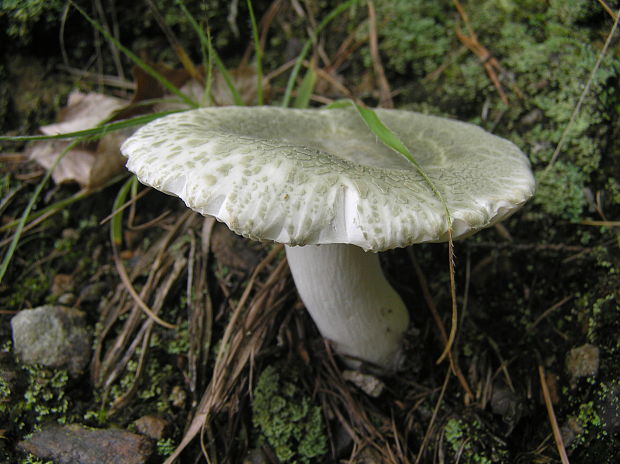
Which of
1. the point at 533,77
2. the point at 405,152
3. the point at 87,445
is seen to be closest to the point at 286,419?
the point at 87,445

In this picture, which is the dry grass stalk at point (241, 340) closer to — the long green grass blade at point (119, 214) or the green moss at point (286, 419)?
the green moss at point (286, 419)

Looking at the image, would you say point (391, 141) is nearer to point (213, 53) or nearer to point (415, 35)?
point (213, 53)

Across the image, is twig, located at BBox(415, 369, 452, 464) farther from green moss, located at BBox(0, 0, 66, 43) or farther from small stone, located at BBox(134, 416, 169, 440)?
green moss, located at BBox(0, 0, 66, 43)

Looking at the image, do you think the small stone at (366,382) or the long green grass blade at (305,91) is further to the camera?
the long green grass blade at (305,91)

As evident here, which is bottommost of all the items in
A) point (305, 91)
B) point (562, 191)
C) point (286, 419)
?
point (286, 419)

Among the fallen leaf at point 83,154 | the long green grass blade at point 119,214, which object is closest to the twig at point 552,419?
the long green grass blade at point 119,214

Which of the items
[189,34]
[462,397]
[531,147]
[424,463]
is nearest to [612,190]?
[531,147]
